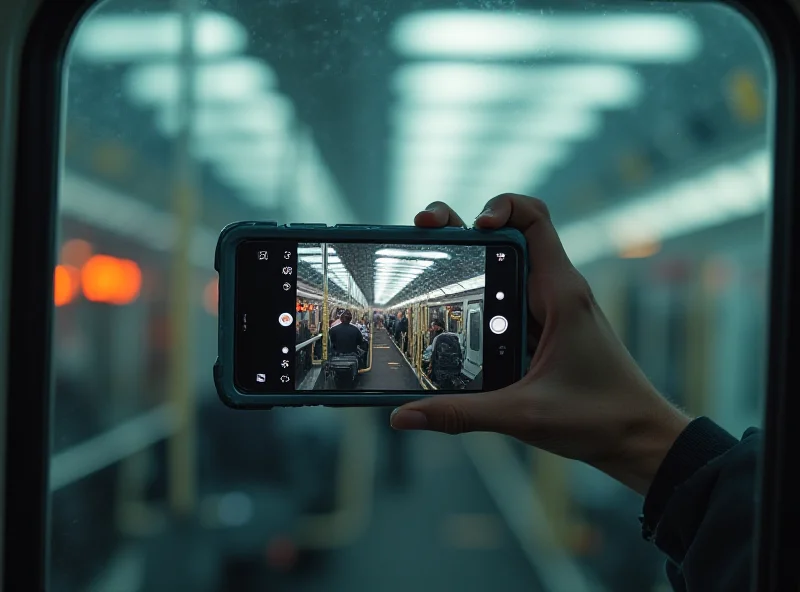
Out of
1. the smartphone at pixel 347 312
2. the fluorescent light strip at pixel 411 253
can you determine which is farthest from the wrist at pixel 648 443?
the fluorescent light strip at pixel 411 253

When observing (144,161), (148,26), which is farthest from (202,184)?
(148,26)

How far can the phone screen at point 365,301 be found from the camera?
611mm

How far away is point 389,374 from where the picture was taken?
62 centimetres

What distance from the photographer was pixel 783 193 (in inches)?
24.4

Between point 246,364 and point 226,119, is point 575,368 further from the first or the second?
point 226,119

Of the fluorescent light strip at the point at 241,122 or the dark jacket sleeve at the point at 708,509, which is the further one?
the fluorescent light strip at the point at 241,122

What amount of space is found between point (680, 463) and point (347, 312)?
0.35 meters

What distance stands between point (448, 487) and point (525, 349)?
4.41 m

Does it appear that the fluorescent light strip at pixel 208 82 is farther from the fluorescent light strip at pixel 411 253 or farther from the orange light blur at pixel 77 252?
the fluorescent light strip at pixel 411 253

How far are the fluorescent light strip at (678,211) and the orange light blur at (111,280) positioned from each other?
1.92 m

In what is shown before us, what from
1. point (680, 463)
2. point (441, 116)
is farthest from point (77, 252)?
point (680, 463)

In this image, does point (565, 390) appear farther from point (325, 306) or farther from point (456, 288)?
point (325, 306)

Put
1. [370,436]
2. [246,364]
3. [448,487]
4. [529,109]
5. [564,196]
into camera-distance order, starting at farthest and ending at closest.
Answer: [448,487]
[370,436]
[564,196]
[529,109]
[246,364]

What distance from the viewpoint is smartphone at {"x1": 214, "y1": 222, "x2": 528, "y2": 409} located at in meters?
0.60
